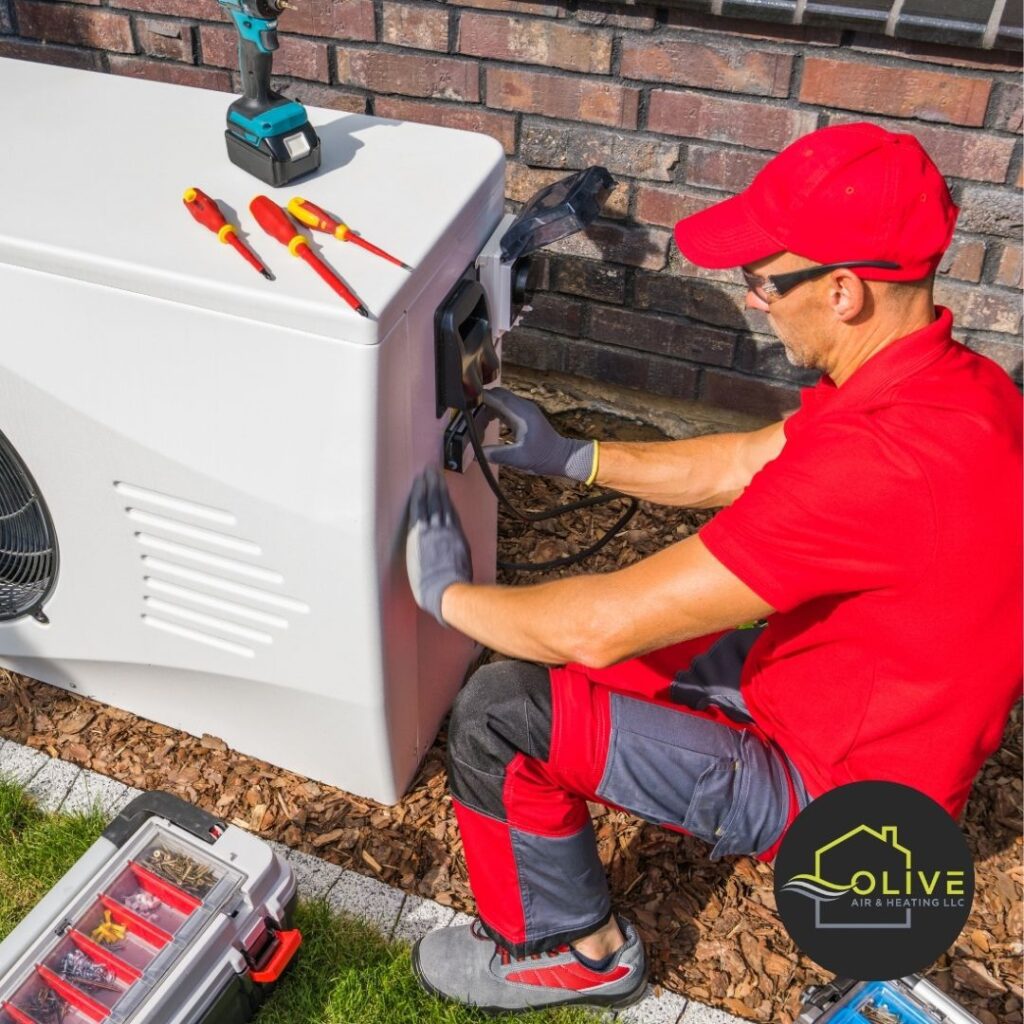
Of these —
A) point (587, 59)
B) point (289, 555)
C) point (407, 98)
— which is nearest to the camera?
point (289, 555)

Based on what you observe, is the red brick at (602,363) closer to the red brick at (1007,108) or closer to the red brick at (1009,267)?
the red brick at (1009,267)

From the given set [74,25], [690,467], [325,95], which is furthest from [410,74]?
[690,467]

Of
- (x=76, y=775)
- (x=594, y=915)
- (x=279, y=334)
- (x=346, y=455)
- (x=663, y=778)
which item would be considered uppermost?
(x=279, y=334)

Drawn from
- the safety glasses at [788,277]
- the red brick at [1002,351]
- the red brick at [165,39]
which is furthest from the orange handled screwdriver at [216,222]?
the red brick at [1002,351]

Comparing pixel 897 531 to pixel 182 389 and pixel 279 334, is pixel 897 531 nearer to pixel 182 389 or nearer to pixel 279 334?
pixel 279 334

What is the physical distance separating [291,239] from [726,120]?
110cm

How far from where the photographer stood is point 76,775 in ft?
6.88

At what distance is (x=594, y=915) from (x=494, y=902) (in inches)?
5.9

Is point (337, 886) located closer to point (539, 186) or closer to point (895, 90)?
point (539, 186)

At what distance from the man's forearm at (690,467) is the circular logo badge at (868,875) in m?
0.61

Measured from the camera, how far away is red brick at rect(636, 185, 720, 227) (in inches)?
92.3

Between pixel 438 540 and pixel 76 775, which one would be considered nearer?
pixel 438 540

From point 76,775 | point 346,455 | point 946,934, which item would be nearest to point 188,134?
point 346,455

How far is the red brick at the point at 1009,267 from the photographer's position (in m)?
2.21
